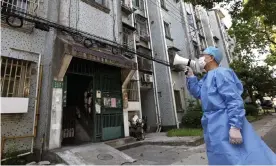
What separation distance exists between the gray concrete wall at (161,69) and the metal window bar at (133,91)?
3.10m

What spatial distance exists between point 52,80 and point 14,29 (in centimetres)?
172

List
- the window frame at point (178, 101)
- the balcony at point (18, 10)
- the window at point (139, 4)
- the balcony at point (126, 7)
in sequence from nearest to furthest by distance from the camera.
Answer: the balcony at point (18, 10), the balcony at point (126, 7), the window frame at point (178, 101), the window at point (139, 4)

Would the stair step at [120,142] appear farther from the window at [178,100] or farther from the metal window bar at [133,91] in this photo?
the window at [178,100]

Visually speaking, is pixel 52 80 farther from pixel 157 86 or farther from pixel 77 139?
pixel 157 86

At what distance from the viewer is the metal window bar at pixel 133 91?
9.31 metres

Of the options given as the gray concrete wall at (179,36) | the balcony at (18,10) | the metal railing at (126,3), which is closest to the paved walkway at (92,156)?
the balcony at (18,10)

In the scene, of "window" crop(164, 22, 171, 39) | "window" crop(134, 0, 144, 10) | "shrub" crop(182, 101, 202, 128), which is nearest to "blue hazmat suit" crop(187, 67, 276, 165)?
"shrub" crop(182, 101, 202, 128)

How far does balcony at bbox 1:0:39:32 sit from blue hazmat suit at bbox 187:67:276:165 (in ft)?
16.3

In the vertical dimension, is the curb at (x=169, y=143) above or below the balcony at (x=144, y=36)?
below

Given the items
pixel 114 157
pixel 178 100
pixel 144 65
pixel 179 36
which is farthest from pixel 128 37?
pixel 114 157

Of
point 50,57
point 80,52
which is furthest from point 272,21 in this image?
point 50,57

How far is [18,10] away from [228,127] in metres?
6.45

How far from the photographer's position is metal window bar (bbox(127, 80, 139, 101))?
9.31 m

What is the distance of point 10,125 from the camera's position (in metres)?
5.19
